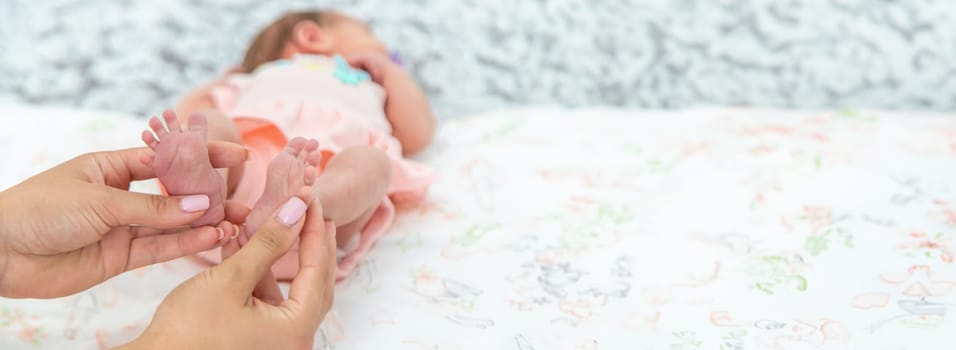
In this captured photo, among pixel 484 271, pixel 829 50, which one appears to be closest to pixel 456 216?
pixel 484 271

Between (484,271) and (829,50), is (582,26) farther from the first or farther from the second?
(484,271)

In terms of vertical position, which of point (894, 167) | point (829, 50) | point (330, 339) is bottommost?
point (330, 339)

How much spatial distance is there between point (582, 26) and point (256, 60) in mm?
593

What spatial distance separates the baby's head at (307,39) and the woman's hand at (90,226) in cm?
74

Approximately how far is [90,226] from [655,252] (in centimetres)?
58

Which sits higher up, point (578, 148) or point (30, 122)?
point (578, 148)

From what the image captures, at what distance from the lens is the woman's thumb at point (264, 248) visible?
700 mm

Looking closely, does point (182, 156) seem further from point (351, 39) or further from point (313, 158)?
point (351, 39)

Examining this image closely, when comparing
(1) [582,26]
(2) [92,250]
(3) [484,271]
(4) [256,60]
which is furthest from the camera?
(1) [582,26]

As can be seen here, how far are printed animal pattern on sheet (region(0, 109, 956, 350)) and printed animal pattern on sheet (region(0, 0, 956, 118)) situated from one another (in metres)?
0.21

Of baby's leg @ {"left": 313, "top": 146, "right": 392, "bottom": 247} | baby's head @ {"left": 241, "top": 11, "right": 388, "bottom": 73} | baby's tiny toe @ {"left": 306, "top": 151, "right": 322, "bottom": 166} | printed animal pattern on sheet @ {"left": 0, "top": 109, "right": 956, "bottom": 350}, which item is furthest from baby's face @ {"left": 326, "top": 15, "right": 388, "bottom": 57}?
baby's tiny toe @ {"left": 306, "top": 151, "right": 322, "bottom": 166}

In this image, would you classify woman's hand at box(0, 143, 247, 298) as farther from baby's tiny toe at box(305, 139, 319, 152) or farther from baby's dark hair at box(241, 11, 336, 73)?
baby's dark hair at box(241, 11, 336, 73)

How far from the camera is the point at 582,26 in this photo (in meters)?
1.61

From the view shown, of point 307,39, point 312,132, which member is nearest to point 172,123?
point 312,132
